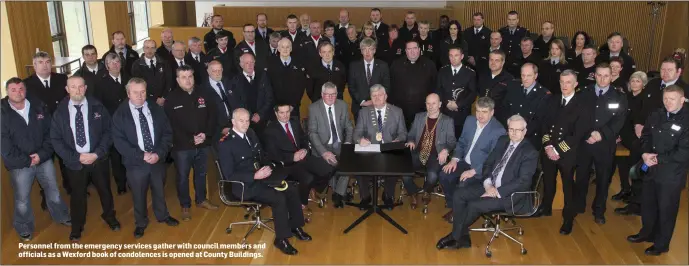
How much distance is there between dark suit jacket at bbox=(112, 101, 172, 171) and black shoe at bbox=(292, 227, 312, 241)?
155 centimetres

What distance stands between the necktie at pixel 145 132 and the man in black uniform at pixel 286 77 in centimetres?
186

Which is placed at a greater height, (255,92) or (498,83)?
(498,83)

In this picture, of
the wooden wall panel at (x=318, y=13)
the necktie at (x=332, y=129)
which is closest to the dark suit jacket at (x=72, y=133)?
the necktie at (x=332, y=129)

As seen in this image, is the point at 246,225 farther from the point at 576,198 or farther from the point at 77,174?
the point at 576,198

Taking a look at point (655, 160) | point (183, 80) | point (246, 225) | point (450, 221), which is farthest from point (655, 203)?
point (183, 80)

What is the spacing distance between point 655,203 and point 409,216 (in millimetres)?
2423

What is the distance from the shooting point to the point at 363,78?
22.3ft

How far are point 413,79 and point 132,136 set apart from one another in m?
3.31

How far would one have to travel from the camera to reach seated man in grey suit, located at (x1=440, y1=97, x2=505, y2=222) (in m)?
5.40

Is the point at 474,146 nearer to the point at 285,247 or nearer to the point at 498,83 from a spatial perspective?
the point at 498,83

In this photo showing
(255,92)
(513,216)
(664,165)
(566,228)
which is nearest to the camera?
(664,165)

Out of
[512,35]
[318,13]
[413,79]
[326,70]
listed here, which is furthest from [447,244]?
[318,13]

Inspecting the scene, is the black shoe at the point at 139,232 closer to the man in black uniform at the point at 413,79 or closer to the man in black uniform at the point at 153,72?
the man in black uniform at the point at 153,72

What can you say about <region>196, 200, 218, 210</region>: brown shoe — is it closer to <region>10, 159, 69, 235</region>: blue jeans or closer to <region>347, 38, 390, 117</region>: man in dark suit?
<region>10, 159, 69, 235</region>: blue jeans
